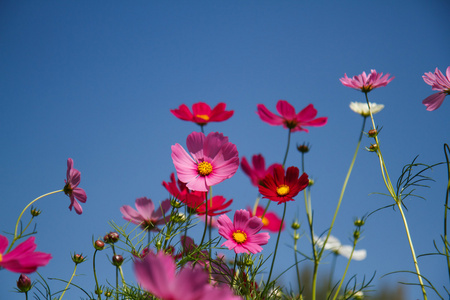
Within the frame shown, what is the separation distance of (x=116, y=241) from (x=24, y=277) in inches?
8.8

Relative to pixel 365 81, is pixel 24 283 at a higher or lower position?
lower

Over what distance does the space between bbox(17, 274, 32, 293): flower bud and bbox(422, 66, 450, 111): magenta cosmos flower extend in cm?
104

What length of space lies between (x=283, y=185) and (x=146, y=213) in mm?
380

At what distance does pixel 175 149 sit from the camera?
89cm

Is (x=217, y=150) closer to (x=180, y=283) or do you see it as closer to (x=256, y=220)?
(x=256, y=220)

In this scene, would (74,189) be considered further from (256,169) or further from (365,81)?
(365,81)

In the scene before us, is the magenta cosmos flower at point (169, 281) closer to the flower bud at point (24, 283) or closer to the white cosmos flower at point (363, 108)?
the flower bud at point (24, 283)

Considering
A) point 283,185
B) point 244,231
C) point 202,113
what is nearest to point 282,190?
point 283,185

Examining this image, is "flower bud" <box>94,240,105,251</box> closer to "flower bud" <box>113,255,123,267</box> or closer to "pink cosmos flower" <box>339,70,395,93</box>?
"flower bud" <box>113,255,123,267</box>

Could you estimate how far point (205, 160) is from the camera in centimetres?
92

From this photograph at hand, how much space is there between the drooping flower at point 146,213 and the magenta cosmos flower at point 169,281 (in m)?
0.69

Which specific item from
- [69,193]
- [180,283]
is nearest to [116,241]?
[69,193]

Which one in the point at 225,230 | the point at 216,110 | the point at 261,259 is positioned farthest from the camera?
the point at 216,110

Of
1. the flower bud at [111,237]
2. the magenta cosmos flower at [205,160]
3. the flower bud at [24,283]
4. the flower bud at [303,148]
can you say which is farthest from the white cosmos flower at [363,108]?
the flower bud at [24,283]
